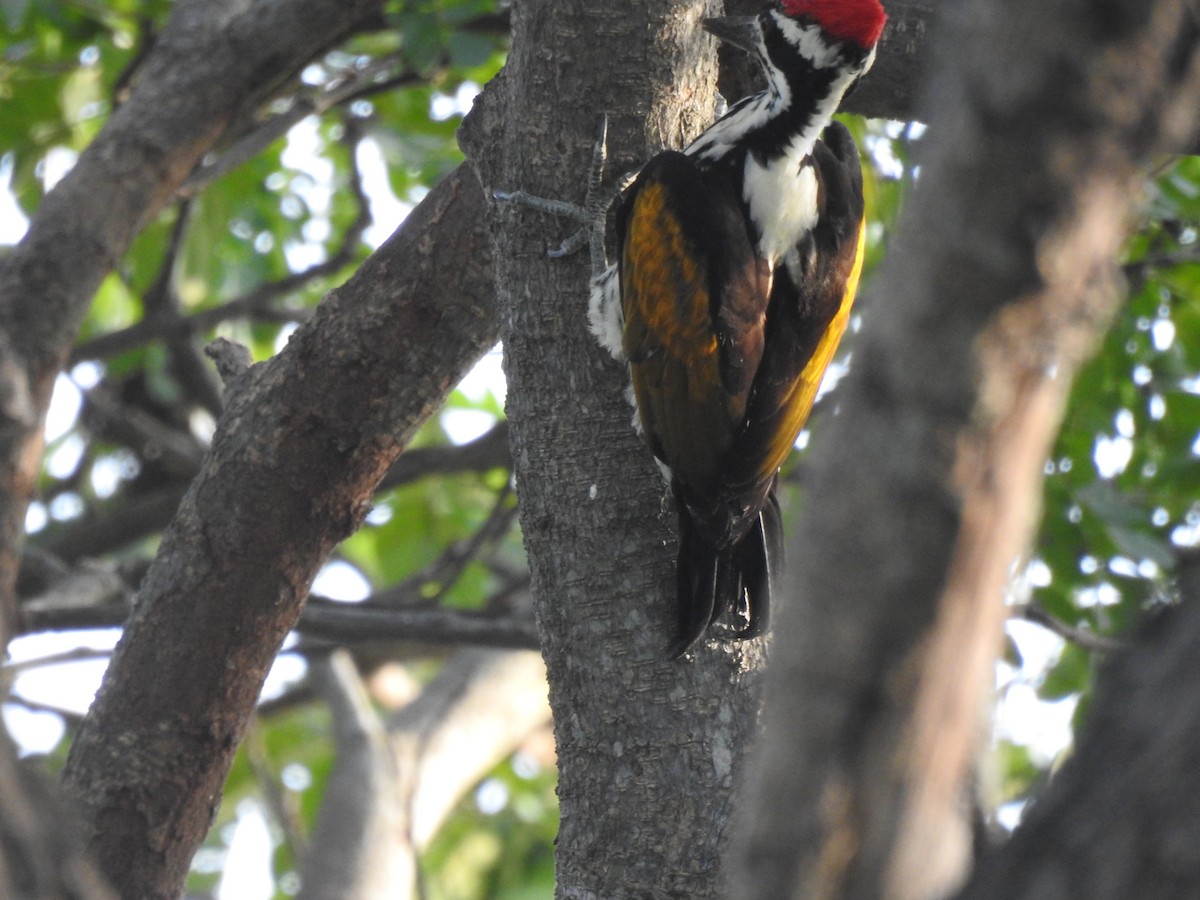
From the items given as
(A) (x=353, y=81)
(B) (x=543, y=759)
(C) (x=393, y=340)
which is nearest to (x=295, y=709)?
(B) (x=543, y=759)

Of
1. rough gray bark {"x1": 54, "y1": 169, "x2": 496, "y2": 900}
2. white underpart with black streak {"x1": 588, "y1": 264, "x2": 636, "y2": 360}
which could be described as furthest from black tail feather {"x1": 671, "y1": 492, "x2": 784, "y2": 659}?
rough gray bark {"x1": 54, "y1": 169, "x2": 496, "y2": 900}

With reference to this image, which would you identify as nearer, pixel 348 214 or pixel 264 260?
pixel 264 260

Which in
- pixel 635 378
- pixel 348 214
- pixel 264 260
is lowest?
pixel 635 378

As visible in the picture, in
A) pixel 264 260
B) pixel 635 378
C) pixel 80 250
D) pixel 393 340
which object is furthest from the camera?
pixel 264 260

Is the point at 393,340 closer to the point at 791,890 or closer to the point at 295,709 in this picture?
the point at 791,890

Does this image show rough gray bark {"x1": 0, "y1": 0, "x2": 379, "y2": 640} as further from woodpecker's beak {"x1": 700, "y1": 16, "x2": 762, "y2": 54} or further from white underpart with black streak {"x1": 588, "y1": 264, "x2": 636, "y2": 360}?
white underpart with black streak {"x1": 588, "y1": 264, "x2": 636, "y2": 360}

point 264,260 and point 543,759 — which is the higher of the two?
point 264,260

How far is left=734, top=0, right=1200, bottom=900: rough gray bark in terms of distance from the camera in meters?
0.84

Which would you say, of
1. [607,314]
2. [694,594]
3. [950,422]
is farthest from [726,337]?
[950,422]

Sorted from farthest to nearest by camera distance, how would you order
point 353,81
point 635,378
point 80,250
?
1. point 353,81
2. point 80,250
3. point 635,378

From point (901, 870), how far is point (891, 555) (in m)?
0.21

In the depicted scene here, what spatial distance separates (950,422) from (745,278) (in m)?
1.80

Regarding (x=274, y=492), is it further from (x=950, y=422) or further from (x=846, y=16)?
(x=950, y=422)

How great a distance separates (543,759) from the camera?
271 inches
